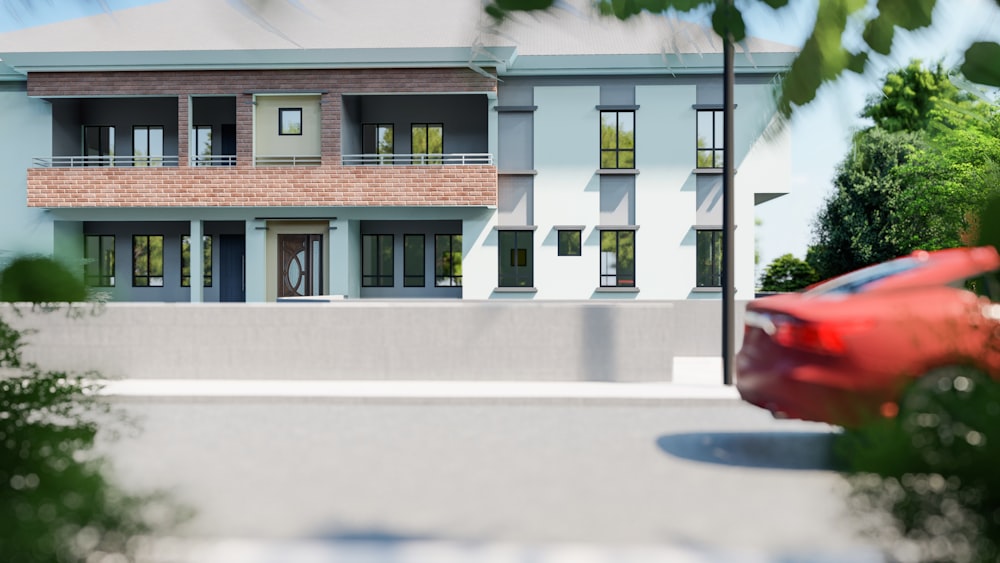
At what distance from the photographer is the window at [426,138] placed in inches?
1066

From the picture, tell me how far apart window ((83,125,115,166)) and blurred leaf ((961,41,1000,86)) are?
29.5 m

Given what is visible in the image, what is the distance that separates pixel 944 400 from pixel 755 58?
1.32 meters

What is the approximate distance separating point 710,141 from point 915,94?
23.1 meters

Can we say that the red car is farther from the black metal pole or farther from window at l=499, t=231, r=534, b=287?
window at l=499, t=231, r=534, b=287

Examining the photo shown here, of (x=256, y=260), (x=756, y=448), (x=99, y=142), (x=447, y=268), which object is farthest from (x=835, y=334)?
(x=99, y=142)

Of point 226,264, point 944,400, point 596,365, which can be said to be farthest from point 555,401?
point 226,264

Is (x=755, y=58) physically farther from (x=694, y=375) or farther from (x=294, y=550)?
(x=694, y=375)

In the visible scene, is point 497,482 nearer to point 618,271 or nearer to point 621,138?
point 618,271

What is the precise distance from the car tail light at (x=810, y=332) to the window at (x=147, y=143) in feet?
82.2

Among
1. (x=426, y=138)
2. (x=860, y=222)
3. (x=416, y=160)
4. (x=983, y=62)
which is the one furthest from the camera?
(x=860, y=222)

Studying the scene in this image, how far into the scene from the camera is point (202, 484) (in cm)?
667

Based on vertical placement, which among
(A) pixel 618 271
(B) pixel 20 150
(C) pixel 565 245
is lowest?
(A) pixel 618 271

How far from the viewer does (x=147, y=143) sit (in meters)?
28.0

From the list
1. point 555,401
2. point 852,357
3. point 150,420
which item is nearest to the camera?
point 852,357
